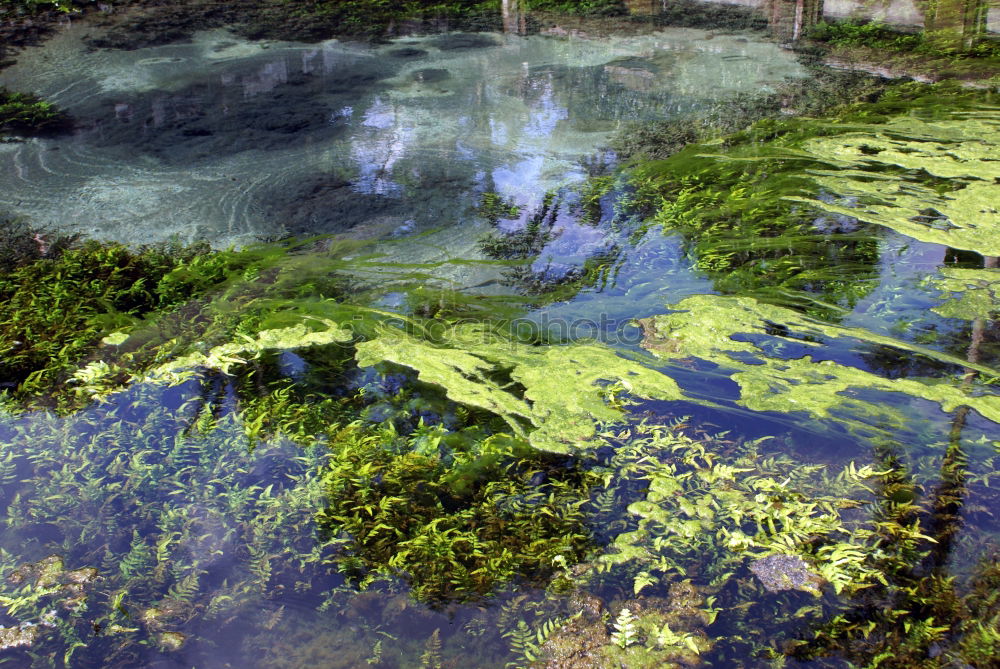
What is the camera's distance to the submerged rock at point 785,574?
1371mm

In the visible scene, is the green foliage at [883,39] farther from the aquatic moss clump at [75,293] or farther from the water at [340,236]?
the aquatic moss clump at [75,293]

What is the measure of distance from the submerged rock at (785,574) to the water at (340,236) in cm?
3

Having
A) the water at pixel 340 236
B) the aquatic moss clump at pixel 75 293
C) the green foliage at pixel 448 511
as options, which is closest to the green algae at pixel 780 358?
the water at pixel 340 236

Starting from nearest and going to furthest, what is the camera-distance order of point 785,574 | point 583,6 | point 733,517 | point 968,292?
point 785,574 → point 733,517 → point 968,292 → point 583,6

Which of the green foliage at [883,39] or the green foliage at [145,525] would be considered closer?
the green foliage at [145,525]

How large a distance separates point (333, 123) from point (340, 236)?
1.25 meters

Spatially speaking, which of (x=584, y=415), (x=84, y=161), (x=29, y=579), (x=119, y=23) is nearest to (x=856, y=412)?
(x=584, y=415)

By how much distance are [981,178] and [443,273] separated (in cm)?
226

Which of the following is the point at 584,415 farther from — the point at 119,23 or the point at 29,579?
the point at 119,23

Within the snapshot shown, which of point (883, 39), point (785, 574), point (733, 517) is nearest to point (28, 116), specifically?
point (733, 517)

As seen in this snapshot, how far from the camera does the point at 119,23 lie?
5.24 meters

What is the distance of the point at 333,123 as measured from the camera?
3.64 meters

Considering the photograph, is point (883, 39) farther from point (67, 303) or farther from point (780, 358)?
point (67, 303)

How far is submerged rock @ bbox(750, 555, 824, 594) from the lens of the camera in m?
1.37
